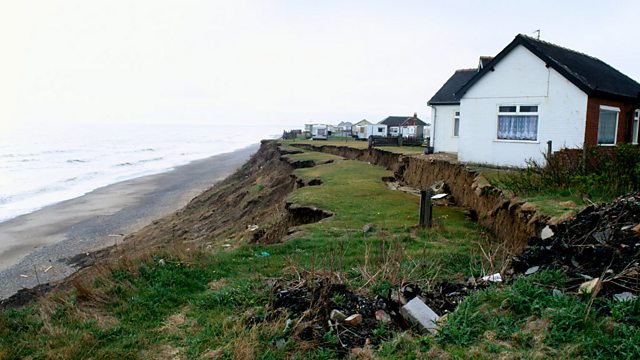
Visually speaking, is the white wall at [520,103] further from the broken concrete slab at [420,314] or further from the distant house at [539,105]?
the broken concrete slab at [420,314]

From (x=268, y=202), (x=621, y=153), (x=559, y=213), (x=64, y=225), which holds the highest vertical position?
(x=621, y=153)

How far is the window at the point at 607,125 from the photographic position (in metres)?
15.6

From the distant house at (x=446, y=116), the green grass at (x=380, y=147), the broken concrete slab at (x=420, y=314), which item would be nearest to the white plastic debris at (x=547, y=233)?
the broken concrete slab at (x=420, y=314)

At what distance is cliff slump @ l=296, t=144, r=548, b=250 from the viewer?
29.0 feet

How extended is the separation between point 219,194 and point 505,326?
1020 inches

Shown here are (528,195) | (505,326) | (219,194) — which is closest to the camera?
(505,326)

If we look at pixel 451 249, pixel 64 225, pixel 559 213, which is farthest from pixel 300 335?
pixel 64 225

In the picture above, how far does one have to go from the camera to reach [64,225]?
78.8 ft

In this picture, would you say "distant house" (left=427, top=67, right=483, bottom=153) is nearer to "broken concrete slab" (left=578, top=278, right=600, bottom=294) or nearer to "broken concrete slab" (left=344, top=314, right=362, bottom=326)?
"broken concrete slab" (left=578, top=278, right=600, bottom=294)

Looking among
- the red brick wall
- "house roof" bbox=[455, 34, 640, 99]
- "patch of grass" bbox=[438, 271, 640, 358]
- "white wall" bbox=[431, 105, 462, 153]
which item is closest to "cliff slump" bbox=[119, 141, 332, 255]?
"patch of grass" bbox=[438, 271, 640, 358]

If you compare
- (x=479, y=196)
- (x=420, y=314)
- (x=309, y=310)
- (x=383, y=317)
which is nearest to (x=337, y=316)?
(x=309, y=310)

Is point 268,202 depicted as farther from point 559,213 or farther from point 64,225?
point 559,213

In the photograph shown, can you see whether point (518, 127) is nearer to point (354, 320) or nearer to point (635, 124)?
point (635, 124)

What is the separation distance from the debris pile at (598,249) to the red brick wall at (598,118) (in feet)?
26.9
